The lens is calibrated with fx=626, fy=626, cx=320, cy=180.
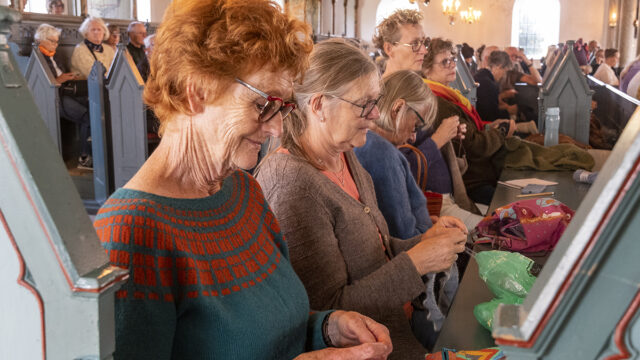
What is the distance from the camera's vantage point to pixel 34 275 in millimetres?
780

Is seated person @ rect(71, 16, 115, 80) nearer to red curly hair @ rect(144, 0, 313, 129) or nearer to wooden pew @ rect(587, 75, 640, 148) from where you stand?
wooden pew @ rect(587, 75, 640, 148)

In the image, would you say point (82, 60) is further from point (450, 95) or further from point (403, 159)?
point (403, 159)

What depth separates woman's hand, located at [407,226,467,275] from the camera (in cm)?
185

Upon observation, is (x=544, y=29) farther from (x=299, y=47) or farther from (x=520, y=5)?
(x=299, y=47)

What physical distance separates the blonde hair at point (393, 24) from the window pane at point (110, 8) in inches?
377

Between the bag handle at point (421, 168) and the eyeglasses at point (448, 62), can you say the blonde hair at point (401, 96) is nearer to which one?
the bag handle at point (421, 168)

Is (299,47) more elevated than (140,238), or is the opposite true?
(299,47)

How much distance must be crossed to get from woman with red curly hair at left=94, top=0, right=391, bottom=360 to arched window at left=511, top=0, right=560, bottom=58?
22568mm

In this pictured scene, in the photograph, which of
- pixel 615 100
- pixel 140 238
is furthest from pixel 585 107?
pixel 140 238

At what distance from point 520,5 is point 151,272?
23.3 m

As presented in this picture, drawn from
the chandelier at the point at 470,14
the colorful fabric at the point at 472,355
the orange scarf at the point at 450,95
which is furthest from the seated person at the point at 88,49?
the chandelier at the point at 470,14

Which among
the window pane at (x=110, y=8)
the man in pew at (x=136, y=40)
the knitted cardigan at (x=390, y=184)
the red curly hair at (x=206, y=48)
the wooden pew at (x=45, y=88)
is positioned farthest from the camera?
the window pane at (x=110, y=8)

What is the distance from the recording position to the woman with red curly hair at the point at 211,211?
1.10m

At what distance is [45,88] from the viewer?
5.48 metres
